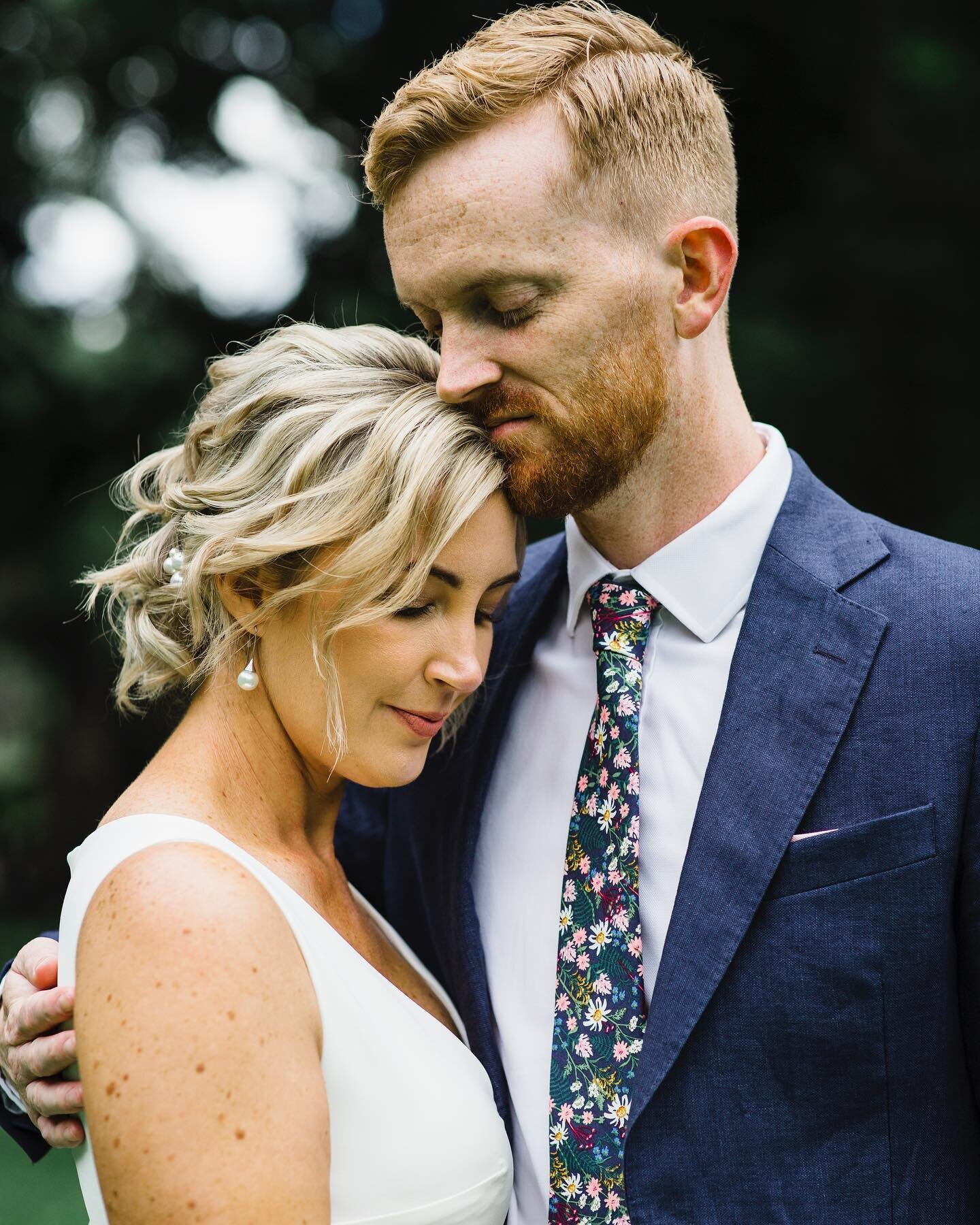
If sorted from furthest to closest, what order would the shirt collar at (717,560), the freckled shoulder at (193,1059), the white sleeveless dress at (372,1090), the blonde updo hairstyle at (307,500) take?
the shirt collar at (717,560) → the blonde updo hairstyle at (307,500) → the white sleeveless dress at (372,1090) → the freckled shoulder at (193,1059)

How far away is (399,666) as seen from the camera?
86.0 inches

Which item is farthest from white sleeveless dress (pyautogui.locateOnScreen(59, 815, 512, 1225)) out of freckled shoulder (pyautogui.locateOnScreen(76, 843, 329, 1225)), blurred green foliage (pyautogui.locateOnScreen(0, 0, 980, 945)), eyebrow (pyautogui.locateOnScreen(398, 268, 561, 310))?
blurred green foliage (pyautogui.locateOnScreen(0, 0, 980, 945))

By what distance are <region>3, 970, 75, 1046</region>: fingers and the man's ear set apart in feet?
5.35

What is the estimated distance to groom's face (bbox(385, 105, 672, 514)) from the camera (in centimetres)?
222

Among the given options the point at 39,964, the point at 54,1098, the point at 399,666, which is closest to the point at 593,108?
the point at 399,666

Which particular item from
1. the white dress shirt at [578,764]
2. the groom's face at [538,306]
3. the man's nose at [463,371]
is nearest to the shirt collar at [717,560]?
the white dress shirt at [578,764]

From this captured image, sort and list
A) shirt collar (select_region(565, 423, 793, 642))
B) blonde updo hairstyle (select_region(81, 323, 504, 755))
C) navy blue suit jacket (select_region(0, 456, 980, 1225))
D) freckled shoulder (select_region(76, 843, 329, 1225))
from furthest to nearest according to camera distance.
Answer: shirt collar (select_region(565, 423, 793, 642)) → blonde updo hairstyle (select_region(81, 323, 504, 755)) → navy blue suit jacket (select_region(0, 456, 980, 1225)) → freckled shoulder (select_region(76, 843, 329, 1225))

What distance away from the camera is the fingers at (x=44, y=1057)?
201 centimetres

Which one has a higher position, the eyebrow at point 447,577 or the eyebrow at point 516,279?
the eyebrow at point 516,279

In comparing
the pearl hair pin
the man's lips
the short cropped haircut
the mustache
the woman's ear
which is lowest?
the woman's ear

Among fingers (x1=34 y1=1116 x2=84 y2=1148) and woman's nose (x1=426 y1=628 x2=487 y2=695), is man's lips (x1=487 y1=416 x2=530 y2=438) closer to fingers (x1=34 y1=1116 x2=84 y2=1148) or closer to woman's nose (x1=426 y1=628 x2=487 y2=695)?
woman's nose (x1=426 y1=628 x2=487 y2=695)

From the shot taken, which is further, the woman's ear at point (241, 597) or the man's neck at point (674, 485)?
the man's neck at point (674, 485)

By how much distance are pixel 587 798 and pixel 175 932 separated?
2.93 ft

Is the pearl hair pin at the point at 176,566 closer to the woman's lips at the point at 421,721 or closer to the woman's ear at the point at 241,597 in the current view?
the woman's ear at the point at 241,597
